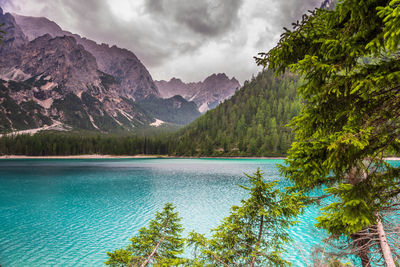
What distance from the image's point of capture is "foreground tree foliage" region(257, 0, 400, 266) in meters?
3.64

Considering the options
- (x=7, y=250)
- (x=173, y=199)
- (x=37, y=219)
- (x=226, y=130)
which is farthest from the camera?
(x=226, y=130)

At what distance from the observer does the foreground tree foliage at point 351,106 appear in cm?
364

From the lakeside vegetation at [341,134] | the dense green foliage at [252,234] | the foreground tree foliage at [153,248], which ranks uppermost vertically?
the lakeside vegetation at [341,134]

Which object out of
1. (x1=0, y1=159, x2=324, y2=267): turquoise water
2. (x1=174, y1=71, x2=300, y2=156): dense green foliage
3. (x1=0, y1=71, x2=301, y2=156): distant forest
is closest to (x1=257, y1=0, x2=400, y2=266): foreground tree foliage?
(x1=0, y1=159, x2=324, y2=267): turquoise water

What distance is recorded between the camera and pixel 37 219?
24000 mm

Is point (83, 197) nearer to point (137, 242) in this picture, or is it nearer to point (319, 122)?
point (137, 242)

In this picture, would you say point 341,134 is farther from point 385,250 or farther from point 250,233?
point 250,233

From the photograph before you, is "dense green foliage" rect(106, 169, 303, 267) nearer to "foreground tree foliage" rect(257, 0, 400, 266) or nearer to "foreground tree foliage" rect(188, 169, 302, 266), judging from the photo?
"foreground tree foliage" rect(188, 169, 302, 266)

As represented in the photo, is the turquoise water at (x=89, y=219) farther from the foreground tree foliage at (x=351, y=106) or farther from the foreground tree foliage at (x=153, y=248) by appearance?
the foreground tree foliage at (x=153, y=248)

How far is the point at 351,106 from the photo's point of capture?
4359 millimetres

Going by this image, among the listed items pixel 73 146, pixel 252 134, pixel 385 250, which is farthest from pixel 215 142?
pixel 385 250

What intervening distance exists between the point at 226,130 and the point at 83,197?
16036cm

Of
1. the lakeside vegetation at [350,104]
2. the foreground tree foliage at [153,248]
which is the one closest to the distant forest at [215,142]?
the foreground tree foliage at [153,248]

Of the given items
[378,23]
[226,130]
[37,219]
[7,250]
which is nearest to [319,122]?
[378,23]
